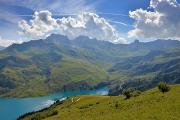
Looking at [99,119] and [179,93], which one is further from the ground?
[179,93]

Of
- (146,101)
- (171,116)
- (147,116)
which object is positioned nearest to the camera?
(171,116)

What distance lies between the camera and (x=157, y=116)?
50.7m

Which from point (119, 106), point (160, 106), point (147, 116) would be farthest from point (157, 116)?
point (119, 106)

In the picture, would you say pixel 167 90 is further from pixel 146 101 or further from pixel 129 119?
pixel 129 119

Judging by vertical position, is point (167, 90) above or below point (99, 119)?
above

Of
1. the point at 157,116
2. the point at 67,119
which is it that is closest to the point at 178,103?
the point at 157,116

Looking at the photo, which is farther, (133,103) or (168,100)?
(133,103)

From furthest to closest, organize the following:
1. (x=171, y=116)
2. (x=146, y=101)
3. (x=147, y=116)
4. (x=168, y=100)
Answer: (x=146, y=101)
(x=168, y=100)
(x=147, y=116)
(x=171, y=116)

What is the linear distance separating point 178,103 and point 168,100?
4831 mm

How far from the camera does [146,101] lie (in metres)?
67.8

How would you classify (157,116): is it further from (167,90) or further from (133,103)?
(167,90)

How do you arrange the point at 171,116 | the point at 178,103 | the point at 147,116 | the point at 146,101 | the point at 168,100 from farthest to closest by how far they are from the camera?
the point at 146,101
the point at 168,100
the point at 178,103
the point at 147,116
the point at 171,116

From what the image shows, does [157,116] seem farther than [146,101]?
No

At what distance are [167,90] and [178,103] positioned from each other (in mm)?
18167
